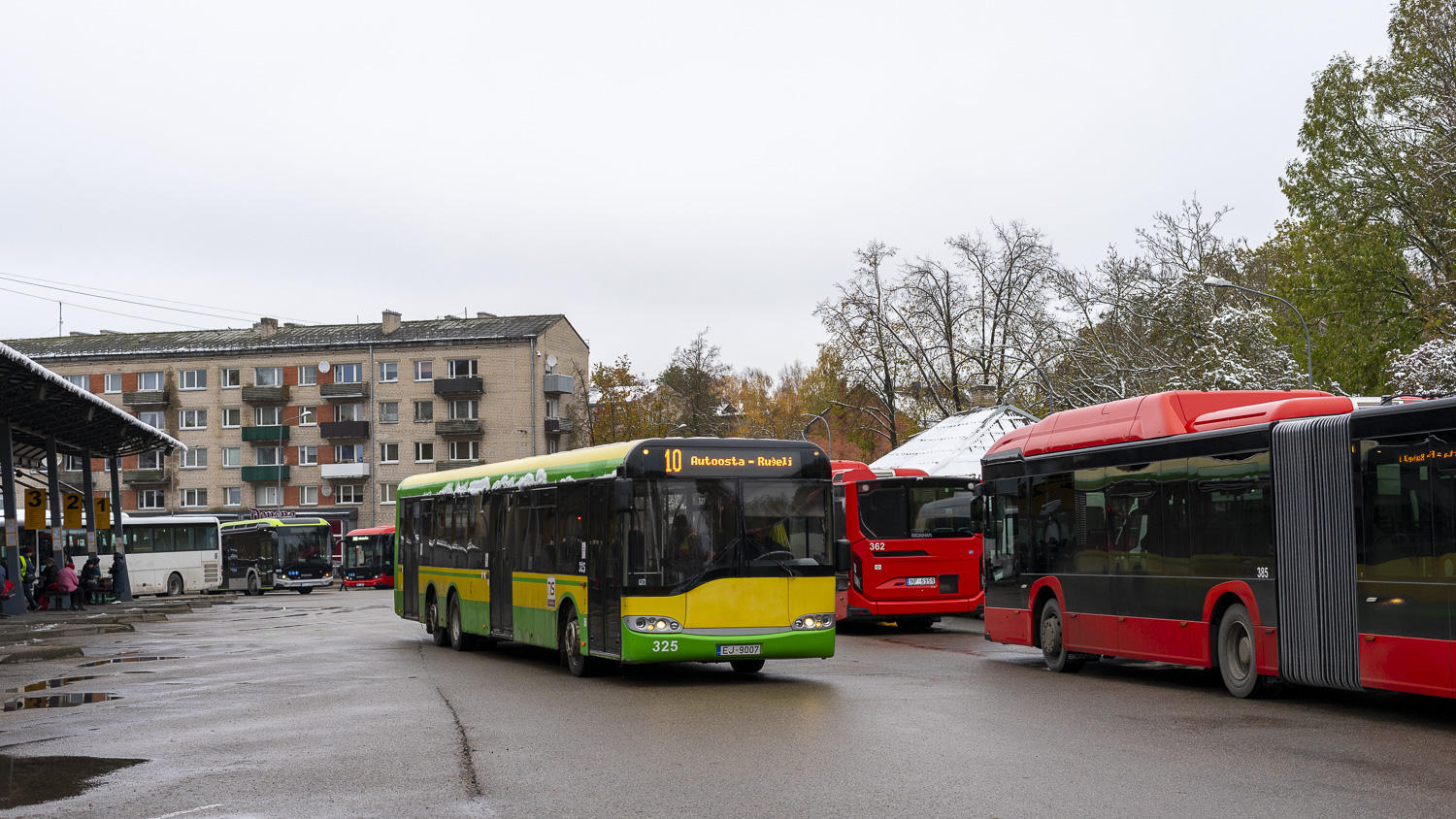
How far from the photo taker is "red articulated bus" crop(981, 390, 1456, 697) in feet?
40.1

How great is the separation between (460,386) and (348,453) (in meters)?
8.36

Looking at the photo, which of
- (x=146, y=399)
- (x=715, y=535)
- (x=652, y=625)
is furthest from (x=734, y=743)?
(x=146, y=399)

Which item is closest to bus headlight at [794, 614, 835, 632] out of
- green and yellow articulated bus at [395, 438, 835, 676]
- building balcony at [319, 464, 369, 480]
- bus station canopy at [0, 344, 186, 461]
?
green and yellow articulated bus at [395, 438, 835, 676]

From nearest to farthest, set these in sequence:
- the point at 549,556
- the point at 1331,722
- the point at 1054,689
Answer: the point at 1331,722
the point at 1054,689
the point at 549,556

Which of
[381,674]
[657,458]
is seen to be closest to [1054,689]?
[657,458]

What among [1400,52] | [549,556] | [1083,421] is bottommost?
[549,556]

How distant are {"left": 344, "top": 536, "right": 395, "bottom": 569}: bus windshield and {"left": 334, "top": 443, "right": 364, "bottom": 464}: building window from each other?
69.0 ft

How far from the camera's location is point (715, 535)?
16.8 metres

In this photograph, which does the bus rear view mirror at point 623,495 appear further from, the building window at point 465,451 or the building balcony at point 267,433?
the building balcony at point 267,433

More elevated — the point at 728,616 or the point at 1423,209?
the point at 1423,209

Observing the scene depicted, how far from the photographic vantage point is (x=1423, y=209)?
39688 millimetres

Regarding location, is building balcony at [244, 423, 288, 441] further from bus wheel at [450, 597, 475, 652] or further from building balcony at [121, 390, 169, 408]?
bus wheel at [450, 597, 475, 652]

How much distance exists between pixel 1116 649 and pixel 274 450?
3246 inches

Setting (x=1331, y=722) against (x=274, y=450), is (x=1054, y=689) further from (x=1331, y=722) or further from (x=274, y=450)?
(x=274, y=450)
